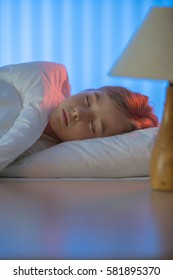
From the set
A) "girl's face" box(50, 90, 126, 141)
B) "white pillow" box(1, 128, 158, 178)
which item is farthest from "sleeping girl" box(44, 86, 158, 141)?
"white pillow" box(1, 128, 158, 178)

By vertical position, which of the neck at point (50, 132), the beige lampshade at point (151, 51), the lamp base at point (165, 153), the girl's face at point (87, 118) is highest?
the beige lampshade at point (151, 51)

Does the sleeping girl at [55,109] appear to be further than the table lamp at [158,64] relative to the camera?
Yes

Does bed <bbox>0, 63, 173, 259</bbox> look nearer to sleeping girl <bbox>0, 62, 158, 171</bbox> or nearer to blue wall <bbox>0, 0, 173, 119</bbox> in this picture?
sleeping girl <bbox>0, 62, 158, 171</bbox>

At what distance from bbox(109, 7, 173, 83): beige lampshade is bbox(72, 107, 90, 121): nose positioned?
669 mm

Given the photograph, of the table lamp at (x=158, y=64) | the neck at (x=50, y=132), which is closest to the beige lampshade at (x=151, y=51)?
the table lamp at (x=158, y=64)

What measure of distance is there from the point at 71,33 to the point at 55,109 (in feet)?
4.06

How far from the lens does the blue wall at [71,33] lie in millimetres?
2840

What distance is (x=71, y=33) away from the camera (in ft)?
9.36

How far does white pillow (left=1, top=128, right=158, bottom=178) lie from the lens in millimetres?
1472

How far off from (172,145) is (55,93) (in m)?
0.77

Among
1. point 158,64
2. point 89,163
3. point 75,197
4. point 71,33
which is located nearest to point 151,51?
point 158,64

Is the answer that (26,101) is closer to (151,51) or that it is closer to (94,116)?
(94,116)

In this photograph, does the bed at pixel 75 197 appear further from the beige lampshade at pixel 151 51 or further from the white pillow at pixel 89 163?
the beige lampshade at pixel 151 51
